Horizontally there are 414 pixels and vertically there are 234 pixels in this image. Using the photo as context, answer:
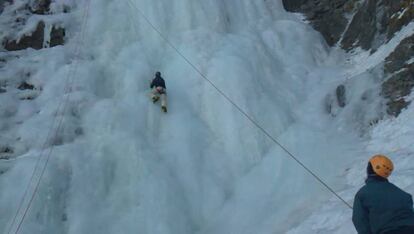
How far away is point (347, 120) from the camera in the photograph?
1158cm

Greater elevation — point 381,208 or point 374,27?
point 381,208

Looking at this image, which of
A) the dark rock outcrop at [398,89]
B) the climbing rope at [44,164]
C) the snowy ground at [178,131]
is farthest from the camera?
the dark rock outcrop at [398,89]

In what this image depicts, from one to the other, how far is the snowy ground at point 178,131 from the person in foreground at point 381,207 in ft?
9.93

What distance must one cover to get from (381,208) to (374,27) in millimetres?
10018

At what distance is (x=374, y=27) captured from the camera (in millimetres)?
13523

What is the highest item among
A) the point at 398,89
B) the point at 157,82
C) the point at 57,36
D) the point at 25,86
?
the point at 398,89

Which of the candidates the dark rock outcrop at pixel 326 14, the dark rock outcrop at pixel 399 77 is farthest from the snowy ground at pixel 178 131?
the dark rock outcrop at pixel 326 14

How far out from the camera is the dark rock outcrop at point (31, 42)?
12.4 meters

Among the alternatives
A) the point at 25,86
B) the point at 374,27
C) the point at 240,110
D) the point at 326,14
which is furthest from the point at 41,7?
the point at 374,27

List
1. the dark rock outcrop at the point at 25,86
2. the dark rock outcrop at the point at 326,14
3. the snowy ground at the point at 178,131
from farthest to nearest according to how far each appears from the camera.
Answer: the dark rock outcrop at the point at 326,14 < the dark rock outcrop at the point at 25,86 < the snowy ground at the point at 178,131

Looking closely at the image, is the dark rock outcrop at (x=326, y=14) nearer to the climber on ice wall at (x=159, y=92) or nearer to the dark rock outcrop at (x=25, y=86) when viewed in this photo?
the climber on ice wall at (x=159, y=92)

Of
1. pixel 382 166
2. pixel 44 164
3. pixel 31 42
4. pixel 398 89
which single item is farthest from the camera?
pixel 31 42

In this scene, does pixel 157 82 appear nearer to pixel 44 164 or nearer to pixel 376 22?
pixel 44 164

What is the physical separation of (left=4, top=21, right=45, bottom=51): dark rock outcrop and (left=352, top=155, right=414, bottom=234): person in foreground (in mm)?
9933
